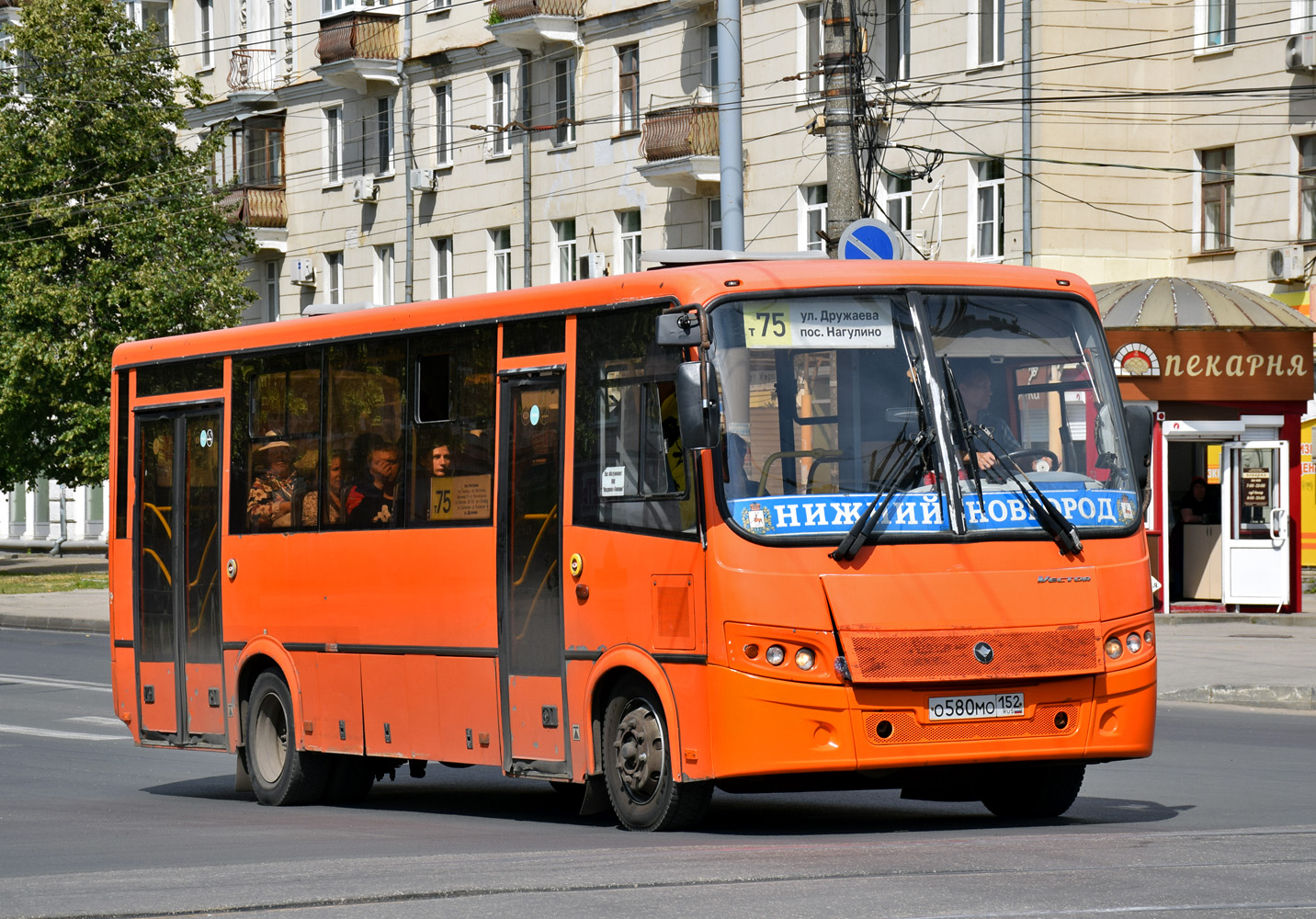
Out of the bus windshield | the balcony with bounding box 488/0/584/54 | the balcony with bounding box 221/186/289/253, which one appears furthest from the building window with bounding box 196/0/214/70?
the bus windshield

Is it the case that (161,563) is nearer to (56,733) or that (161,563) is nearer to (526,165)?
(56,733)

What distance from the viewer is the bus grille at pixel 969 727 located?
967 cm

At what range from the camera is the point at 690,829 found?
10219mm

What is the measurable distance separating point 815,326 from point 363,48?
38924 mm

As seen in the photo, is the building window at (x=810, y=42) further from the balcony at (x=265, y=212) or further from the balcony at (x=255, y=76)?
the balcony at (x=255, y=76)

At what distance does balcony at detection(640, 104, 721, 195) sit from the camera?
3909cm

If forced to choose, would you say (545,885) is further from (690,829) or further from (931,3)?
(931,3)

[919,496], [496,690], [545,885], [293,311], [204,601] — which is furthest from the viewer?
[293,311]

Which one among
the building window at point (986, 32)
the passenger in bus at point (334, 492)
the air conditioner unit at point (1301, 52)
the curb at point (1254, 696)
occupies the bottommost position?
the curb at point (1254, 696)

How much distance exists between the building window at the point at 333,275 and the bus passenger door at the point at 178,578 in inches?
1414

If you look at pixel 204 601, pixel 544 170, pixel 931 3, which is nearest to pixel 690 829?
pixel 204 601

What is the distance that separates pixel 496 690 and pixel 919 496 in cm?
261

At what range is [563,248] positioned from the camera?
4394 centimetres


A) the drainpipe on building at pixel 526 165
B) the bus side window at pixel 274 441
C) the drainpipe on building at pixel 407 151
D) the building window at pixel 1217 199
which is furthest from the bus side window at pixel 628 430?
the drainpipe on building at pixel 407 151
